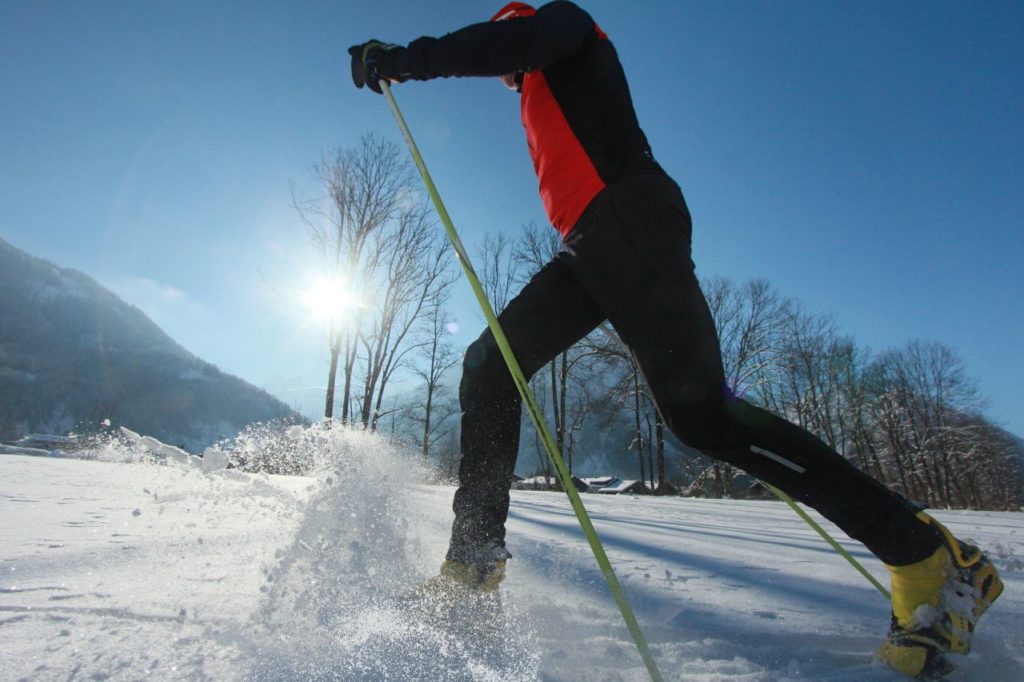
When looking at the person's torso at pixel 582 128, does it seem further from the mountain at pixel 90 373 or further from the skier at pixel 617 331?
the mountain at pixel 90 373

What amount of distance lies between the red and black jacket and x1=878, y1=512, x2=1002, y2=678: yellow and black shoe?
101cm

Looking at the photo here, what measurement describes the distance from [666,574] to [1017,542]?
262 centimetres

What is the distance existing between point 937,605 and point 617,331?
2.66ft

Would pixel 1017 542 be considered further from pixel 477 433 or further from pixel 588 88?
pixel 588 88

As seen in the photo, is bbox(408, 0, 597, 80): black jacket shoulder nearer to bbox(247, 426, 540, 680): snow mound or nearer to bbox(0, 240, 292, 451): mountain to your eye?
bbox(247, 426, 540, 680): snow mound

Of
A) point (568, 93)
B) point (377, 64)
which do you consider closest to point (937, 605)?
point (568, 93)

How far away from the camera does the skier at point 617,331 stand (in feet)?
3.06

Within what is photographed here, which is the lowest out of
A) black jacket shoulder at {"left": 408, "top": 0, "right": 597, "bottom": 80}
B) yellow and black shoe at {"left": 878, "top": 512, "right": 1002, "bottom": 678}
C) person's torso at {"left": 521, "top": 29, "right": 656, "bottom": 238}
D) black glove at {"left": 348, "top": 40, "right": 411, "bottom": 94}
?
yellow and black shoe at {"left": 878, "top": 512, "right": 1002, "bottom": 678}

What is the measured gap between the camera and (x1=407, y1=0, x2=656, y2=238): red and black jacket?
3.67 feet

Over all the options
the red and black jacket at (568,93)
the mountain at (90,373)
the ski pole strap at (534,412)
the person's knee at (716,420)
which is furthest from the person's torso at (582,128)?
the mountain at (90,373)

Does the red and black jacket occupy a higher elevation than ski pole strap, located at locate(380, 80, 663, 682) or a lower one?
higher

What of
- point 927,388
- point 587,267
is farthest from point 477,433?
point 927,388

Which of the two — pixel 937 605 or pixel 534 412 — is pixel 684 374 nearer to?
pixel 534 412

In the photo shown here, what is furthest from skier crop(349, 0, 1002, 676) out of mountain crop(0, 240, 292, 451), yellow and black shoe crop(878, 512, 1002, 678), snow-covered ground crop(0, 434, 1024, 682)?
mountain crop(0, 240, 292, 451)
